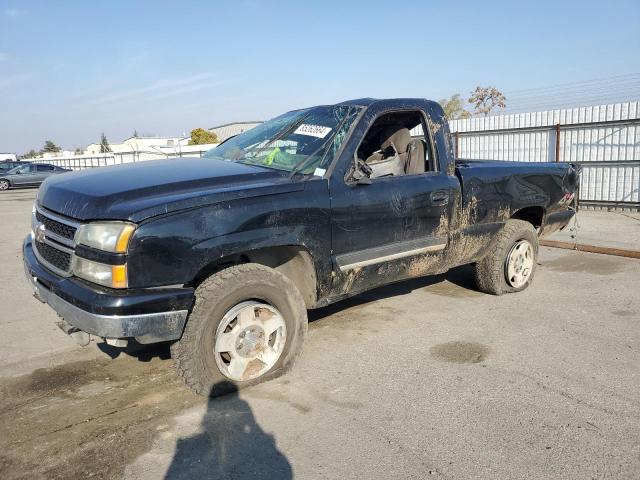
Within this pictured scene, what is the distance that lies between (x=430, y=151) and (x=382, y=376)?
2035mm

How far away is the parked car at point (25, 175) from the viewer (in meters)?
26.1

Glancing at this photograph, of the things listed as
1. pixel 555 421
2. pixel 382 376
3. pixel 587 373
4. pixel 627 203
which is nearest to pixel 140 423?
pixel 382 376

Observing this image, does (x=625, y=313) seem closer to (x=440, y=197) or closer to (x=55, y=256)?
(x=440, y=197)

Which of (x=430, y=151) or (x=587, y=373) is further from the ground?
(x=430, y=151)

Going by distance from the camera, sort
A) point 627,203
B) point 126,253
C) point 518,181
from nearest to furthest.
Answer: point 126,253 → point 518,181 → point 627,203

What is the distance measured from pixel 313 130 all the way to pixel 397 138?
970 mm

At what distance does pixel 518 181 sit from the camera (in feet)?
17.4

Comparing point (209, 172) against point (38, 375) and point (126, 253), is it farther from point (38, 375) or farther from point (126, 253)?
point (38, 375)

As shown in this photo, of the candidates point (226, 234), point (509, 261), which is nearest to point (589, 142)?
point (509, 261)

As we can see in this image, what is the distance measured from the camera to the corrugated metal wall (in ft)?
40.0

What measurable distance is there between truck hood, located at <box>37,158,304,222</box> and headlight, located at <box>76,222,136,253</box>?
0.04 metres

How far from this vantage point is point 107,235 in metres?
2.89

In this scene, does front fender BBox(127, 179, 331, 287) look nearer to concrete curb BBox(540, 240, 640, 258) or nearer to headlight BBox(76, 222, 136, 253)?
headlight BBox(76, 222, 136, 253)

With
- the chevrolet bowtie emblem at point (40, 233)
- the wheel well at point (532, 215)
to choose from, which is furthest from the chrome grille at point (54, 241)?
the wheel well at point (532, 215)
